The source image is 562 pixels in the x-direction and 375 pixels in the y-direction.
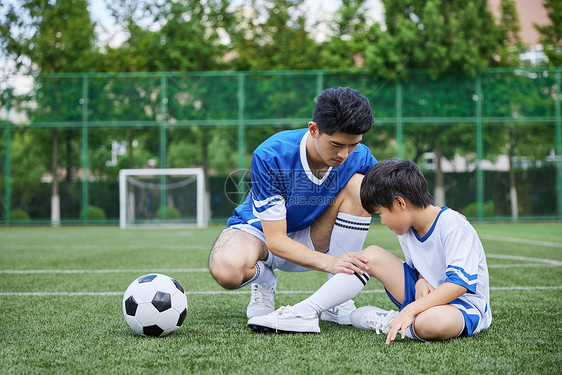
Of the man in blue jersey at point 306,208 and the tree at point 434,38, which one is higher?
the tree at point 434,38

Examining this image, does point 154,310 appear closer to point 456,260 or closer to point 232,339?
point 232,339

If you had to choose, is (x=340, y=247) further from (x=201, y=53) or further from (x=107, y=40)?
(x=107, y=40)

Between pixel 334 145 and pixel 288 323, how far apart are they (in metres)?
0.85

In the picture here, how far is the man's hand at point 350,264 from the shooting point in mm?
2547

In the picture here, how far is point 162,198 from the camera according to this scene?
14953 millimetres

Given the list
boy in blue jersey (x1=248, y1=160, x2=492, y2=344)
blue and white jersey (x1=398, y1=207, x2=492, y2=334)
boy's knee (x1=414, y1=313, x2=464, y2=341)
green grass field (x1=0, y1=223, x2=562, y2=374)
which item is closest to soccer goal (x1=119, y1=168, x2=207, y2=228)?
green grass field (x1=0, y1=223, x2=562, y2=374)

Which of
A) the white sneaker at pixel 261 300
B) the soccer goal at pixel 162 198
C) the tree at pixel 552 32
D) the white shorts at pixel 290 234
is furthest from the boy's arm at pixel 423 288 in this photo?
the tree at pixel 552 32

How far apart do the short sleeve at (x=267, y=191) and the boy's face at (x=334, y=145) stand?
27cm

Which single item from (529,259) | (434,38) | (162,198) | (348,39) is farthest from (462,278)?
(348,39)

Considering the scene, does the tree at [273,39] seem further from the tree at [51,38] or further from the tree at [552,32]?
the tree at [552,32]

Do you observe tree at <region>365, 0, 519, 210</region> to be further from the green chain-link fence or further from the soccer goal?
the soccer goal

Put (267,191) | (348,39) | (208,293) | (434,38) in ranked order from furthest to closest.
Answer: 1. (348,39)
2. (434,38)
3. (208,293)
4. (267,191)

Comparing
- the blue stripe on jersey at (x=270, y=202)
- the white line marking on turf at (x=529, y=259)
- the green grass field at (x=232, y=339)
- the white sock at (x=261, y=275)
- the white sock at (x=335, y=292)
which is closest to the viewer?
the green grass field at (x=232, y=339)

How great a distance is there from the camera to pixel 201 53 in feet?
58.7
